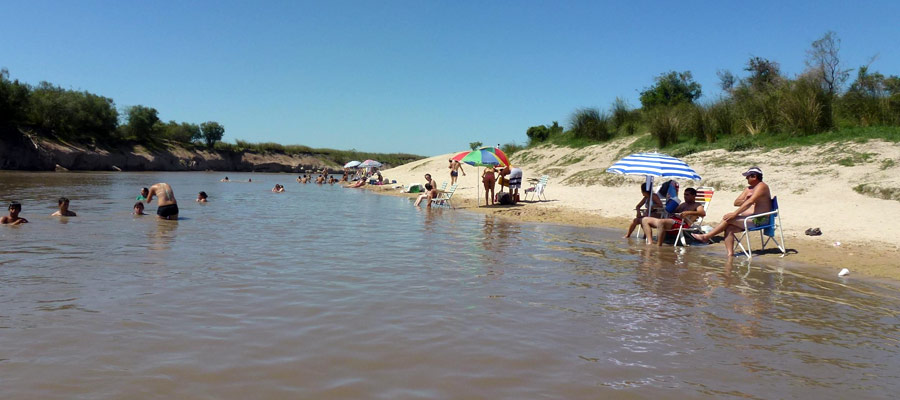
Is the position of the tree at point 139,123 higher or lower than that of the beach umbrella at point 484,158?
higher

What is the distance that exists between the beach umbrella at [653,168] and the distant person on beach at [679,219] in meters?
0.34

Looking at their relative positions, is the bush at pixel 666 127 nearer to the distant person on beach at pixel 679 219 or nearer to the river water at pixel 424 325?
the distant person on beach at pixel 679 219

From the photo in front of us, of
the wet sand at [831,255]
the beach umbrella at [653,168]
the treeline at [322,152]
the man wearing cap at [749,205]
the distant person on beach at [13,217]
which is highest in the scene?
the treeline at [322,152]

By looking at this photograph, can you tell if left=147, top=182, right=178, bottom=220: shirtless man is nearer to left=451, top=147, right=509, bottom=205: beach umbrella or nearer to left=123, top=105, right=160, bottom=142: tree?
left=451, top=147, right=509, bottom=205: beach umbrella

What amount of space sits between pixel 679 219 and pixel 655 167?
102cm

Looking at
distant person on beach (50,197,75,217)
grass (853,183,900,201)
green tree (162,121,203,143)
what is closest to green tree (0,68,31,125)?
green tree (162,121,203,143)

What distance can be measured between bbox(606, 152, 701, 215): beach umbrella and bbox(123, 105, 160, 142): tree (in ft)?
220

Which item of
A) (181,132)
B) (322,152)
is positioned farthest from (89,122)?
(322,152)

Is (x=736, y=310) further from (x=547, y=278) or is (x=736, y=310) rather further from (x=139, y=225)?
(x=139, y=225)

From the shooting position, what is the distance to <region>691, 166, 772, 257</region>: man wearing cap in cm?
848

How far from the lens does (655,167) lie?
10016 millimetres

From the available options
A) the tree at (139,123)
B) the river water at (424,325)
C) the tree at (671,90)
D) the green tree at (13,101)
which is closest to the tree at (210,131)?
the tree at (139,123)

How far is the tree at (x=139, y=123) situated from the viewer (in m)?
65.8

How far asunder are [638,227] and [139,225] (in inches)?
405
